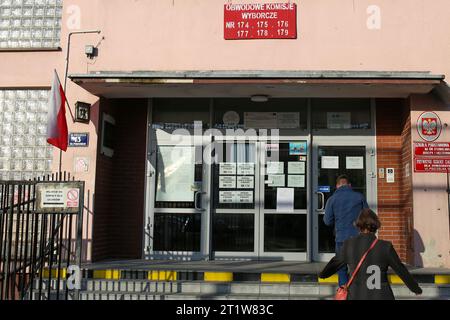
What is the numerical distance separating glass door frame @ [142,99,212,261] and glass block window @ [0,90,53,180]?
172cm

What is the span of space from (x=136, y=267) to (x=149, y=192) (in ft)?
5.90

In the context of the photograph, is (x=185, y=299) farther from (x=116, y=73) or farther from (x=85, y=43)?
(x=85, y=43)

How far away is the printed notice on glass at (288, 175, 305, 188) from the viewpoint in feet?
29.3

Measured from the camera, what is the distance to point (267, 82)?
7762 mm

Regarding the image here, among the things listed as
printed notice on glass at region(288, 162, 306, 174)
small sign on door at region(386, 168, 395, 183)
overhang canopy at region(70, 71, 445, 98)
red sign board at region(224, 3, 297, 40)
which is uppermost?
red sign board at region(224, 3, 297, 40)

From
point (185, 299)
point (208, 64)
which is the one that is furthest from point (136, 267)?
point (208, 64)

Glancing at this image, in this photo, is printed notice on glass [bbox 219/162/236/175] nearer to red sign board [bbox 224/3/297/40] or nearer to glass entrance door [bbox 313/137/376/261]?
glass entrance door [bbox 313/137/376/261]

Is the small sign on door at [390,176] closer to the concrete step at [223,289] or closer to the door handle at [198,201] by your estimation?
the concrete step at [223,289]

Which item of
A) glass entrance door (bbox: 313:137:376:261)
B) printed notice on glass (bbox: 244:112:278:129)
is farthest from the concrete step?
printed notice on glass (bbox: 244:112:278:129)

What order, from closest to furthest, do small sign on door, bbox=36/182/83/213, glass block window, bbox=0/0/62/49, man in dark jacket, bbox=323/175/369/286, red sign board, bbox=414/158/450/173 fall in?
small sign on door, bbox=36/182/83/213 → man in dark jacket, bbox=323/175/369/286 → red sign board, bbox=414/158/450/173 → glass block window, bbox=0/0/62/49

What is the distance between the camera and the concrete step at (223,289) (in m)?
6.90

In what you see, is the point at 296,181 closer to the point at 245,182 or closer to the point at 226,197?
the point at 245,182

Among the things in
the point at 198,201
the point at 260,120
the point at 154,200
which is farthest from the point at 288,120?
the point at 154,200

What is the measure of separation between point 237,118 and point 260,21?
1.75m
